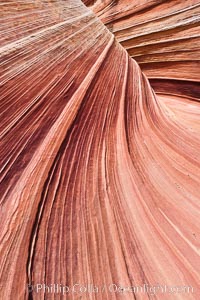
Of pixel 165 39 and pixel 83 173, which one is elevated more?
pixel 165 39

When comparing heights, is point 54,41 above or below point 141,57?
below

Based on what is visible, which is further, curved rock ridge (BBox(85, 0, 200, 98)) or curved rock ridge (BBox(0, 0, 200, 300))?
curved rock ridge (BBox(85, 0, 200, 98))

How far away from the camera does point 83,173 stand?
0.76m

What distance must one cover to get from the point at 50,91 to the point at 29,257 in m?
0.49

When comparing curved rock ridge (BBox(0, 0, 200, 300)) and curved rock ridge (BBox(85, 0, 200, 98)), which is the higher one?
curved rock ridge (BBox(85, 0, 200, 98))

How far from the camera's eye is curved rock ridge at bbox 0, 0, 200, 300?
0.58 metres

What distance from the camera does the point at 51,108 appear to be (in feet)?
2.74

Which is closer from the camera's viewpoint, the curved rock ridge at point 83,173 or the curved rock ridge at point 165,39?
the curved rock ridge at point 83,173

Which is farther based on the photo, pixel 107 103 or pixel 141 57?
pixel 141 57

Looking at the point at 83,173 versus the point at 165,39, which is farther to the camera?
the point at 165,39

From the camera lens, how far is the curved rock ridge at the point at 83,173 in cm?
58

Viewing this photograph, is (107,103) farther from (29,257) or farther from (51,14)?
(29,257)

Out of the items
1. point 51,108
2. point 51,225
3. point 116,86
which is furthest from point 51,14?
point 51,225

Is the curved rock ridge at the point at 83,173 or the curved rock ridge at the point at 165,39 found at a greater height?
the curved rock ridge at the point at 165,39
